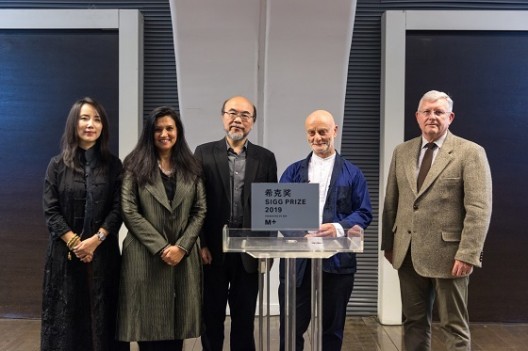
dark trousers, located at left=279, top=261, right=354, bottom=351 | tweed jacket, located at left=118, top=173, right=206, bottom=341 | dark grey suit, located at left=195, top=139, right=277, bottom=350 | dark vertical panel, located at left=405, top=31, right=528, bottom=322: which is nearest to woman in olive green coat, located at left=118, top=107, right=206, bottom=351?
tweed jacket, located at left=118, top=173, right=206, bottom=341

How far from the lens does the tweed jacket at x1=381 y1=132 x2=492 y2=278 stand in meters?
2.75

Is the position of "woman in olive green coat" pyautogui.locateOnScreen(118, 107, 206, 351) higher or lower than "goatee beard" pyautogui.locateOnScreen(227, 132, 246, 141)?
lower

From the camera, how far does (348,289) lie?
2.88 metres

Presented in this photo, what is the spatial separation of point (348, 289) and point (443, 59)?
2.62m

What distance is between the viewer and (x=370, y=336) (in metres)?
4.30

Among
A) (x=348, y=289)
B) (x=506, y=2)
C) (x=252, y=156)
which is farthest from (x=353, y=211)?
(x=506, y=2)

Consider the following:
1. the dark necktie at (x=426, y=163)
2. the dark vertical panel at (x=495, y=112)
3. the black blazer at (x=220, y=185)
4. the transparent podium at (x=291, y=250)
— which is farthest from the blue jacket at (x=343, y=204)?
the dark vertical panel at (x=495, y=112)

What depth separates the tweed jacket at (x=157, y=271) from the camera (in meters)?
2.71

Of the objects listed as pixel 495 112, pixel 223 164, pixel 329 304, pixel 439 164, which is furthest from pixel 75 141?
pixel 495 112

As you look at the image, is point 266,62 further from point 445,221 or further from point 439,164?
point 445,221

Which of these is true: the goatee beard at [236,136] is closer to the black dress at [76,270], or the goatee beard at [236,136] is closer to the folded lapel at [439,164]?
the black dress at [76,270]

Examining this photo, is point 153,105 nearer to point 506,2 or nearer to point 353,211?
point 353,211

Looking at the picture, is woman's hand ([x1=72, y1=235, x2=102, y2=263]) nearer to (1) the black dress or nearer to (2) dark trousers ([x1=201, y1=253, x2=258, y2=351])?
(1) the black dress

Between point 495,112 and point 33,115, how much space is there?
410 centimetres
